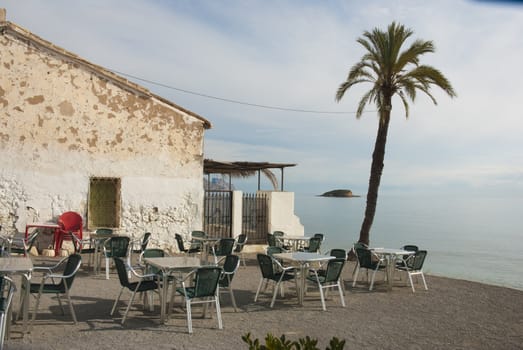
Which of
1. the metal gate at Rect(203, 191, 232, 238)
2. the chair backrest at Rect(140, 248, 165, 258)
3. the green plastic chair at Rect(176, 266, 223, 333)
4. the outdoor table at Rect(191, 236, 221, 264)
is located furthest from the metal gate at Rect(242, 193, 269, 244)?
the green plastic chair at Rect(176, 266, 223, 333)

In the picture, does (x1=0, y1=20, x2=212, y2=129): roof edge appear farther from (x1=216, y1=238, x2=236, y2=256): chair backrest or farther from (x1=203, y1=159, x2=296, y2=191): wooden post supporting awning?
(x1=216, y1=238, x2=236, y2=256): chair backrest

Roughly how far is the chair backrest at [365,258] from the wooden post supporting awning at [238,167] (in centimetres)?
667

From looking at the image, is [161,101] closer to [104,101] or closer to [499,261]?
[104,101]

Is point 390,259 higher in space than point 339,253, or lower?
lower

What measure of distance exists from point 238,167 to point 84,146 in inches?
230

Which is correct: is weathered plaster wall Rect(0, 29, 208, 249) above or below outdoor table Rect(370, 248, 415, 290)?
above

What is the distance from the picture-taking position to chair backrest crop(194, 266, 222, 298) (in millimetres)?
6316

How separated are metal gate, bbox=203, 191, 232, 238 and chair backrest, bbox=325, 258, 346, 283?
8.44 meters

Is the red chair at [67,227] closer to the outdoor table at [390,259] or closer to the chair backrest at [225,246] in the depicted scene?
the chair backrest at [225,246]

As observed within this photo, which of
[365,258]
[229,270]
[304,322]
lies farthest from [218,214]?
[304,322]

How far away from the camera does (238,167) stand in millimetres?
17750

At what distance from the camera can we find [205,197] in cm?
1585

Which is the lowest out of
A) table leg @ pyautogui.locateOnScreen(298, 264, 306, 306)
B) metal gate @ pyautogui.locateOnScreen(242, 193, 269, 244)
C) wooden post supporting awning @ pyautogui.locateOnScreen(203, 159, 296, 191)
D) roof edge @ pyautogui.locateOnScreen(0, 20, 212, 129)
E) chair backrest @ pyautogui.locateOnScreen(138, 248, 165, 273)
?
table leg @ pyautogui.locateOnScreen(298, 264, 306, 306)

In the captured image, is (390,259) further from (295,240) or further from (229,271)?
(229,271)
